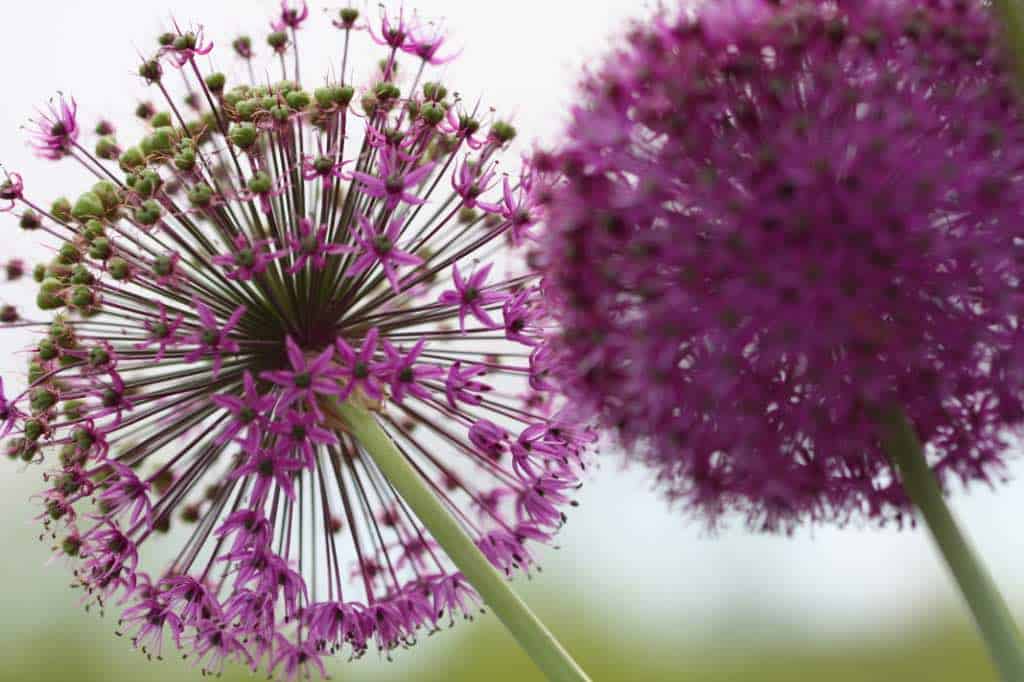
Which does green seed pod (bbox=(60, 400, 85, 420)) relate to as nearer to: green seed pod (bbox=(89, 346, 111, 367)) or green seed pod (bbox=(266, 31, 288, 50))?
green seed pod (bbox=(89, 346, 111, 367))

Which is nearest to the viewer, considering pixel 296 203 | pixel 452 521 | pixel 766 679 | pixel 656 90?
pixel 656 90

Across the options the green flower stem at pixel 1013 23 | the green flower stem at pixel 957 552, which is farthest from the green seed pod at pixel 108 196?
the green flower stem at pixel 1013 23

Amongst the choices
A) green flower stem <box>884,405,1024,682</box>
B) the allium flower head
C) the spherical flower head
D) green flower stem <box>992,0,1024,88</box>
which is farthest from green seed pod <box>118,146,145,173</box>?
green flower stem <box>992,0,1024,88</box>

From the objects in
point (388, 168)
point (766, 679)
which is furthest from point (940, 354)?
point (766, 679)

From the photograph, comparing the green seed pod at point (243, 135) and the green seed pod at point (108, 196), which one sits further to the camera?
the green seed pod at point (108, 196)

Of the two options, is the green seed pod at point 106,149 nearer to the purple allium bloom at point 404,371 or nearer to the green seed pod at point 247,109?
the green seed pod at point 247,109

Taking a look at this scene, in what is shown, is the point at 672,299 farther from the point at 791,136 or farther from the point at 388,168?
the point at 388,168
